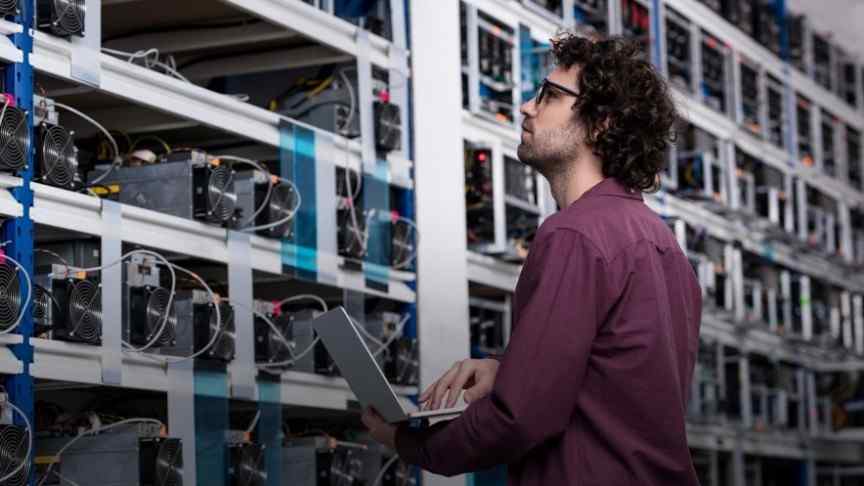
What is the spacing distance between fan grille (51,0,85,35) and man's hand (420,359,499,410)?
1.68 meters

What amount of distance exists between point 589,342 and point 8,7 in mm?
1952

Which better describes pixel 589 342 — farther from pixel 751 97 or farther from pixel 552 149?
pixel 751 97

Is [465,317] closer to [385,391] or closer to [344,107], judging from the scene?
[344,107]

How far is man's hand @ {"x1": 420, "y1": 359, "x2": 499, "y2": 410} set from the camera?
3068 mm

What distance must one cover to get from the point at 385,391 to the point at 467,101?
352 centimetres

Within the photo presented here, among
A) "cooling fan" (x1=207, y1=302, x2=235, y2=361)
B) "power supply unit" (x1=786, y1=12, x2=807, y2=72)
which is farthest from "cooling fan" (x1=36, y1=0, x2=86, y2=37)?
"power supply unit" (x1=786, y1=12, x2=807, y2=72)

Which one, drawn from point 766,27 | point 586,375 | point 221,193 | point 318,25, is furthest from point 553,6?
point 586,375

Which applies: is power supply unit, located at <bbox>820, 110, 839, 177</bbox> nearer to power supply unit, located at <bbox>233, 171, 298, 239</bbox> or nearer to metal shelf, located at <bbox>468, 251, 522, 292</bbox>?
metal shelf, located at <bbox>468, 251, 522, 292</bbox>

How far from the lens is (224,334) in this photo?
4836mm

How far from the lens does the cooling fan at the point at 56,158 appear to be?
415 centimetres

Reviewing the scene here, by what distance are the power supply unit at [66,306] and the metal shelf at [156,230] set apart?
14cm

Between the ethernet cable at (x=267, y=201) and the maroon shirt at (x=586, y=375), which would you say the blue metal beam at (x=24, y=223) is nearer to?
the ethernet cable at (x=267, y=201)

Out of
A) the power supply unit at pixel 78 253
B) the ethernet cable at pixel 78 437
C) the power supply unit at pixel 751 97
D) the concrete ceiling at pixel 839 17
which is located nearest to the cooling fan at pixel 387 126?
the power supply unit at pixel 78 253

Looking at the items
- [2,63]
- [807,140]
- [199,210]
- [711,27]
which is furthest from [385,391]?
[807,140]
